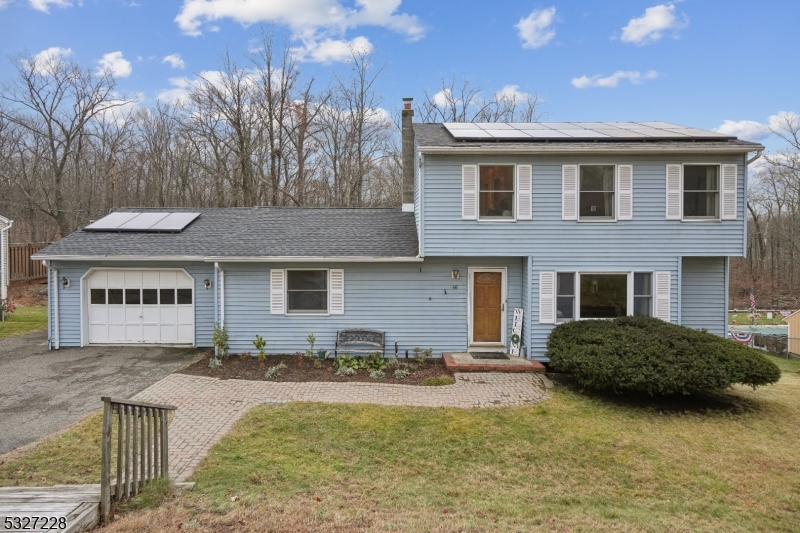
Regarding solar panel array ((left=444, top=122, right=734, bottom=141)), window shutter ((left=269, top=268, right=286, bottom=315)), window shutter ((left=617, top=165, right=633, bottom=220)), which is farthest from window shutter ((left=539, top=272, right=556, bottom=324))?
window shutter ((left=269, top=268, right=286, bottom=315))

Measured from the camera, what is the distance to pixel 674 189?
9.94 m

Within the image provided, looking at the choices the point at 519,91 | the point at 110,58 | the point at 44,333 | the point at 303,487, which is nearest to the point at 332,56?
the point at 519,91

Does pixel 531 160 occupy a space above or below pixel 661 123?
below

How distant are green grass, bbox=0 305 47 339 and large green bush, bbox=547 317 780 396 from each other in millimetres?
16190

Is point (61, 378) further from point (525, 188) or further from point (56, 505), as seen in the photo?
point (525, 188)

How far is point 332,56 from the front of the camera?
23.8m

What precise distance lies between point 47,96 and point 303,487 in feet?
99.7

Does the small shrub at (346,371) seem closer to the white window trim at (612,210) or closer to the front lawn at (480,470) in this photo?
the front lawn at (480,470)

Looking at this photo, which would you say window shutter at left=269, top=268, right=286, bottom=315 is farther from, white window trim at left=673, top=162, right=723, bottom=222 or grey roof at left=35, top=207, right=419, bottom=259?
white window trim at left=673, top=162, right=723, bottom=222

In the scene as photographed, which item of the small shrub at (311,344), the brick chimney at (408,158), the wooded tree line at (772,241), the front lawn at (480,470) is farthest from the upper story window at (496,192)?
the wooded tree line at (772,241)

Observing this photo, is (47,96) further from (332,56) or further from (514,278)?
(514,278)

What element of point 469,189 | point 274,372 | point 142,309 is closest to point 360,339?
point 274,372

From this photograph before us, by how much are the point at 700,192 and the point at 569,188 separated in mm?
3057

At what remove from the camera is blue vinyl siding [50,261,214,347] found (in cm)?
1135
